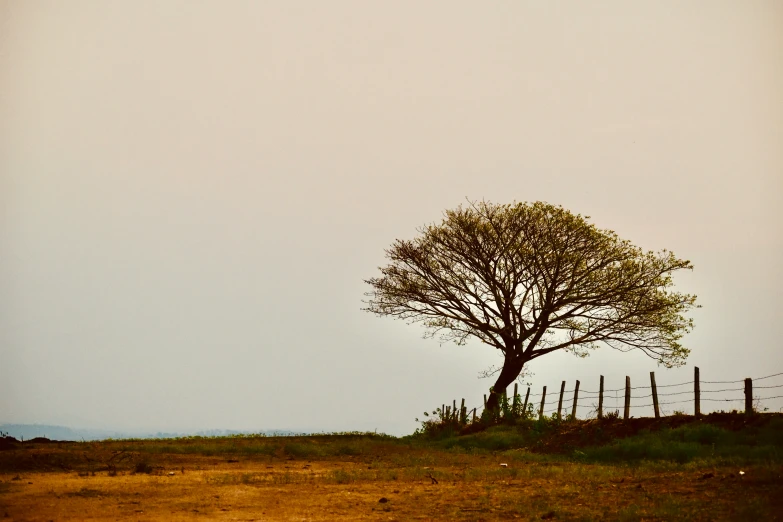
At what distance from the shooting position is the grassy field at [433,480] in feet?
36.7

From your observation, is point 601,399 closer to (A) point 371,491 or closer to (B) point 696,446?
(B) point 696,446

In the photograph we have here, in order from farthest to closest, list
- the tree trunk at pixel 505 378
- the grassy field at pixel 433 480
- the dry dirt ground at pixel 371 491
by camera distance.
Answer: the tree trunk at pixel 505 378
the grassy field at pixel 433 480
the dry dirt ground at pixel 371 491

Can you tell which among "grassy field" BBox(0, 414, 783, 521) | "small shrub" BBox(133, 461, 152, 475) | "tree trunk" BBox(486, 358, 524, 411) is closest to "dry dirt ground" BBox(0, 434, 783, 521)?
"grassy field" BBox(0, 414, 783, 521)

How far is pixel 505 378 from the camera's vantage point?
38000mm

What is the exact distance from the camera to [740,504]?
10.8 meters

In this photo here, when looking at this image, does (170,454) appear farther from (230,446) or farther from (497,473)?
(497,473)

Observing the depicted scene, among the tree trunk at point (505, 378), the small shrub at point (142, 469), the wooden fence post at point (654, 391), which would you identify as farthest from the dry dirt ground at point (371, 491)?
the tree trunk at point (505, 378)

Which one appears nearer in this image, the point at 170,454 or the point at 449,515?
the point at 449,515

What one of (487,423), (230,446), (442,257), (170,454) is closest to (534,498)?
(170,454)

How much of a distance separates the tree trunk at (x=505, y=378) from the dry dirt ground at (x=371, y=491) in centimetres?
1772

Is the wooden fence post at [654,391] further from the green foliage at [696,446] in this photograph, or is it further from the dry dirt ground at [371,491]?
the dry dirt ground at [371,491]

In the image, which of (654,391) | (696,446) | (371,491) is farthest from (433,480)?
(654,391)

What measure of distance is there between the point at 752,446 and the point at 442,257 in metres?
21.2

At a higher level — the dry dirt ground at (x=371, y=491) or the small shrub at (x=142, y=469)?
the dry dirt ground at (x=371, y=491)
